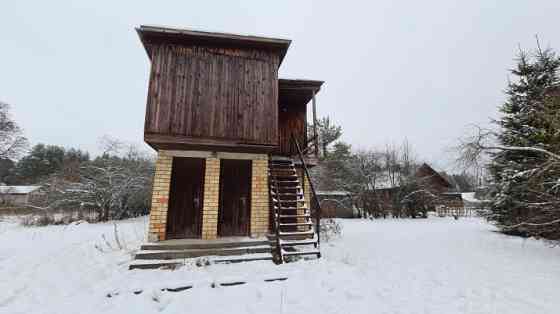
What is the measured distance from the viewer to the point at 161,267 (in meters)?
5.23

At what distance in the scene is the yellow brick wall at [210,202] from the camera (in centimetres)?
646

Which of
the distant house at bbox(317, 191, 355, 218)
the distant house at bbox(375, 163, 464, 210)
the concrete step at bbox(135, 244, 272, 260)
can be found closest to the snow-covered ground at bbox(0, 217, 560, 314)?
the concrete step at bbox(135, 244, 272, 260)

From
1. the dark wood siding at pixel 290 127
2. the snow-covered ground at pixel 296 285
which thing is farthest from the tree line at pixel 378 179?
the snow-covered ground at pixel 296 285

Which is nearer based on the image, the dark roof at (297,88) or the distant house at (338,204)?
the dark roof at (297,88)

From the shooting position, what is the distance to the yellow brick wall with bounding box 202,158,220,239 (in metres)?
6.46

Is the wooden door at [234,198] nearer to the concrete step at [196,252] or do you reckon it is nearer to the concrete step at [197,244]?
the concrete step at [197,244]

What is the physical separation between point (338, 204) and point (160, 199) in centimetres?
1881

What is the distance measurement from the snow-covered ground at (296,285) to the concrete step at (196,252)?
45 cm

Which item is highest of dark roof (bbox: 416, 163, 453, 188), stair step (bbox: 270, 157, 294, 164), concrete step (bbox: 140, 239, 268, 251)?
dark roof (bbox: 416, 163, 453, 188)

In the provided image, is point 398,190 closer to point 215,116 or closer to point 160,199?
point 215,116

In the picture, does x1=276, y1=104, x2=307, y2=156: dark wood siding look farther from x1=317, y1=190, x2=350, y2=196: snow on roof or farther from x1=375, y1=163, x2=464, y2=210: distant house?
x1=375, y1=163, x2=464, y2=210: distant house

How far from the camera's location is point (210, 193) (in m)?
6.61

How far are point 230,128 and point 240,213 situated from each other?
3500mm

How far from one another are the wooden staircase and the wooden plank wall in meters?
1.60
